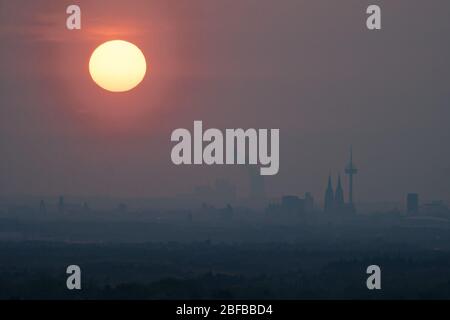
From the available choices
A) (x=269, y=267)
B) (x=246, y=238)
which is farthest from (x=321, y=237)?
(x=269, y=267)

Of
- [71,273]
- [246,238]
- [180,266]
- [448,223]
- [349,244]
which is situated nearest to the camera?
[71,273]

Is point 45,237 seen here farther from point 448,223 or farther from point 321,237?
point 448,223

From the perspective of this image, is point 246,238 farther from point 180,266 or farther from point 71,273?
point 71,273

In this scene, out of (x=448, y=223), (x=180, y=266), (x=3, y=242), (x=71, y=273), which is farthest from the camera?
(x=448, y=223)
